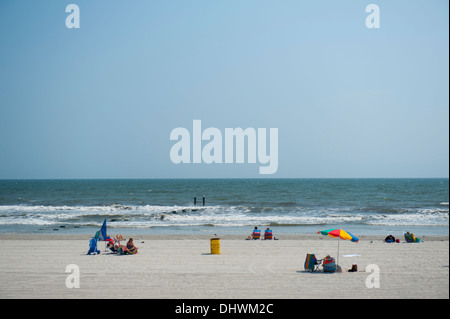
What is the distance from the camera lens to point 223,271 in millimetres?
13188

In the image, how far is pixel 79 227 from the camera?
3017 cm

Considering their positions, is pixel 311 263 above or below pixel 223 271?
above

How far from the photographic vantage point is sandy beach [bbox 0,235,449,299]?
1048cm

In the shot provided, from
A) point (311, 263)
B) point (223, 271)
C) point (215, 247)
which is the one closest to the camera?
point (311, 263)

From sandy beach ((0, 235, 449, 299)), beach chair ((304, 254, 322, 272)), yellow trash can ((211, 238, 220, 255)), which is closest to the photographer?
sandy beach ((0, 235, 449, 299))

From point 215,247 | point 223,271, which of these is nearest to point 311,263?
point 223,271

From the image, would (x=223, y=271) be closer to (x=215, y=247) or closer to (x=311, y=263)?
(x=311, y=263)

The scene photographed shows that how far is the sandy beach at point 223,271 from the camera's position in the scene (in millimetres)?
10477

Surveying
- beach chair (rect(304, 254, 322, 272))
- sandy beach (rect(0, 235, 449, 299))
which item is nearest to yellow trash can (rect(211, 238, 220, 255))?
sandy beach (rect(0, 235, 449, 299))

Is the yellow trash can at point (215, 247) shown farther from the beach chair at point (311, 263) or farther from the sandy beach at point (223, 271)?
the beach chair at point (311, 263)

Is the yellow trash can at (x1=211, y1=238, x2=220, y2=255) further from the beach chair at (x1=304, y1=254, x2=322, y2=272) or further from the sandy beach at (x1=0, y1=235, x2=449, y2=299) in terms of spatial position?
the beach chair at (x1=304, y1=254, x2=322, y2=272)
